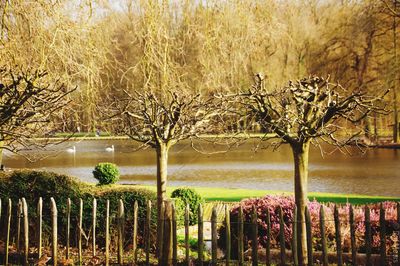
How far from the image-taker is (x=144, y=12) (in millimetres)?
12781

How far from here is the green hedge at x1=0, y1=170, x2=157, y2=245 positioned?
1005 centimetres

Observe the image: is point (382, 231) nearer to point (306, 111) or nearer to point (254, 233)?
point (254, 233)

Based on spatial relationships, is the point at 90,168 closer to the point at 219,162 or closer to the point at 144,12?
the point at 219,162

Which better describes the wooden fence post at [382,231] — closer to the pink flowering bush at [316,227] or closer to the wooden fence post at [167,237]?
the pink flowering bush at [316,227]

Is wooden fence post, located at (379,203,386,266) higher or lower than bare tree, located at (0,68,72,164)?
lower

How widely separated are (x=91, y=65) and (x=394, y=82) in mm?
30437

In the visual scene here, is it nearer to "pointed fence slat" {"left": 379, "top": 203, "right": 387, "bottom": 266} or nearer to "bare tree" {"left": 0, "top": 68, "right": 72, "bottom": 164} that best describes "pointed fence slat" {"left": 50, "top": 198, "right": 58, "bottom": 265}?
"bare tree" {"left": 0, "top": 68, "right": 72, "bottom": 164}

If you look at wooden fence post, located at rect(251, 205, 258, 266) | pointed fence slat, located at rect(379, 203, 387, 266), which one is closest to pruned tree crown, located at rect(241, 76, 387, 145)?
pointed fence slat, located at rect(379, 203, 387, 266)

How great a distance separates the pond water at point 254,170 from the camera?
76.7 feet

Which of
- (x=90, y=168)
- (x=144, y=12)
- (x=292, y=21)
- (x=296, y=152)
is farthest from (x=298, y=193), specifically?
(x=292, y=21)

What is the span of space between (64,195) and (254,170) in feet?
67.4

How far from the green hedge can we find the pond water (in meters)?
10.4

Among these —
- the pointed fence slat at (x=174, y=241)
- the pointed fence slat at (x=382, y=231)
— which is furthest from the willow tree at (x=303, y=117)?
the pointed fence slat at (x=174, y=241)

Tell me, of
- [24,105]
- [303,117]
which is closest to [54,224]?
[24,105]
